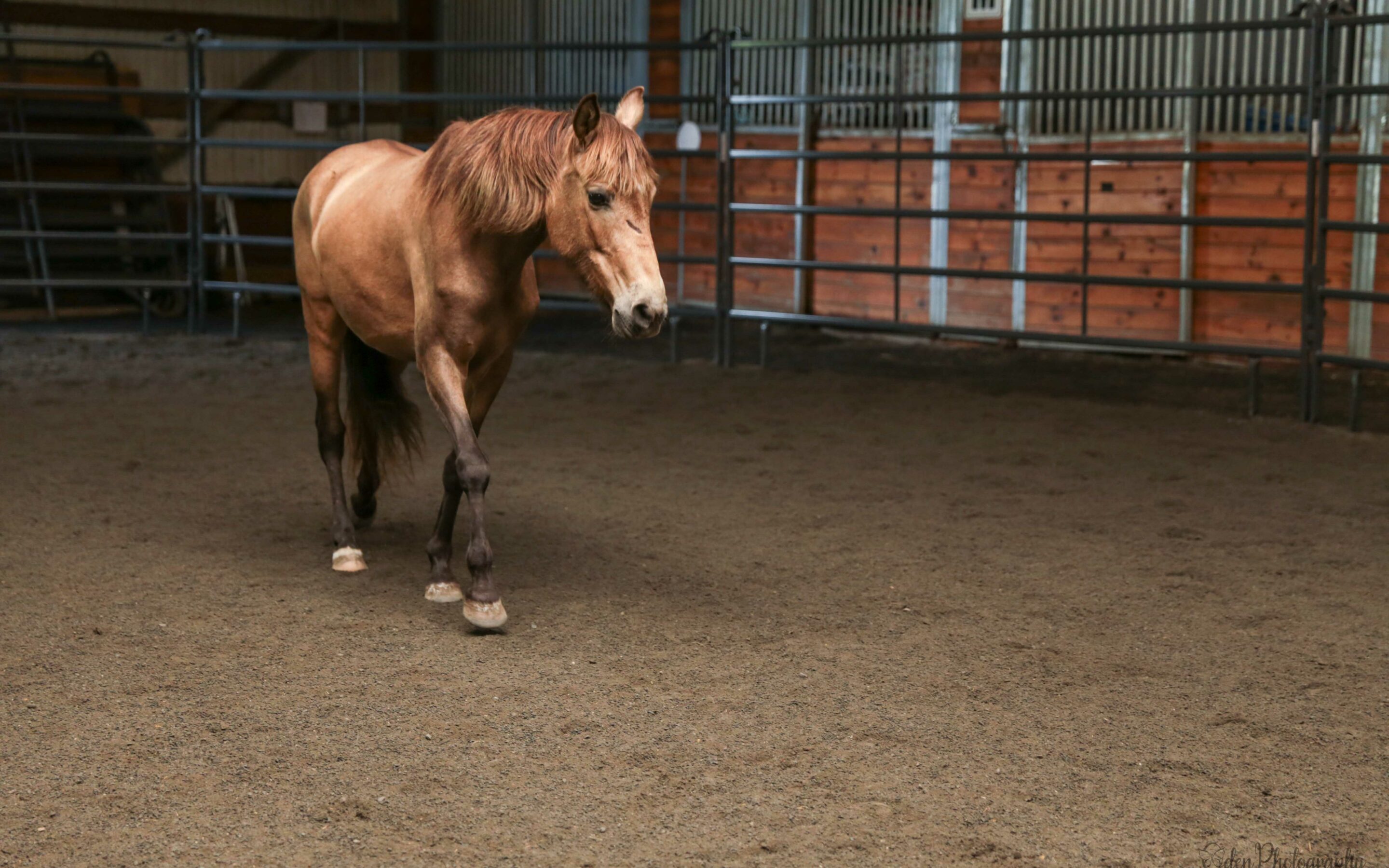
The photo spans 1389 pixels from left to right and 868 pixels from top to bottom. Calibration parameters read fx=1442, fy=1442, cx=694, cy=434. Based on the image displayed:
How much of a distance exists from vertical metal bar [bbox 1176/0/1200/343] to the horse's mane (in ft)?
16.8

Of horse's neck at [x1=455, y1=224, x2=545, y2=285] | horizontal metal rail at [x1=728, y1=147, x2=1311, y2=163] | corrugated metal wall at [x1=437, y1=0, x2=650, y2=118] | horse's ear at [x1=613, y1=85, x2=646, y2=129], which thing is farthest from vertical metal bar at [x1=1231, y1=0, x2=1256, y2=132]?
horse's neck at [x1=455, y1=224, x2=545, y2=285]

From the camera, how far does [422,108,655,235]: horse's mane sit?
119 inches

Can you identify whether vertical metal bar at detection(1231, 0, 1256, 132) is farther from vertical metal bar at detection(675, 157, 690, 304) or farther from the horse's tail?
the horse's tail

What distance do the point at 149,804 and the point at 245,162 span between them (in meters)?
9.54

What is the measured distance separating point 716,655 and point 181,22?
9.19m

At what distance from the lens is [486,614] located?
3.14 metres

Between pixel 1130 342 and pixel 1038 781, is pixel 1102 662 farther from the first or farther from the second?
pixel 1130 342

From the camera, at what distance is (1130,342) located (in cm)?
635

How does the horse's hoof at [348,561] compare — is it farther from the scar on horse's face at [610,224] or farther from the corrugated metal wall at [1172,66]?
the corrugated metal wall at [1172,66]

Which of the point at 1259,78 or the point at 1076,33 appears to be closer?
the point at 1076,33

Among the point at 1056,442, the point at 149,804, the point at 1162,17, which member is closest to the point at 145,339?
the point at 1056,442

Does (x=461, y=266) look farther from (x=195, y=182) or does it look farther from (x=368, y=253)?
(x=195, y=182)

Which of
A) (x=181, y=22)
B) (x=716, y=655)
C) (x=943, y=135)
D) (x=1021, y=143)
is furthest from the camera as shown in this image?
(x=181, y=22)

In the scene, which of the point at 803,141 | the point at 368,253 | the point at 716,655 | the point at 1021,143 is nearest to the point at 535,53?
the point at 803,141
